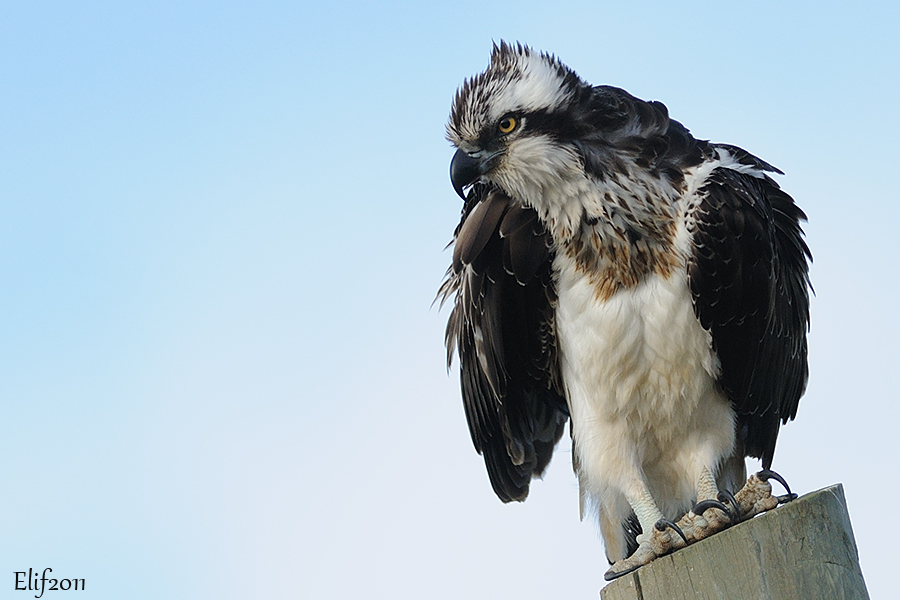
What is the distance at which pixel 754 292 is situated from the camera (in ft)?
14.6

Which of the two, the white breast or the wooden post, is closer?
the wooden post

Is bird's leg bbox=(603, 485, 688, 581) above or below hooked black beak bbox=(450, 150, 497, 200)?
below

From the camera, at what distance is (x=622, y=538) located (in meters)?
4.79

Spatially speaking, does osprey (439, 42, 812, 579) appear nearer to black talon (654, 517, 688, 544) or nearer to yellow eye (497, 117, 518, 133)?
yellow eye (497, 117, 518, 133)

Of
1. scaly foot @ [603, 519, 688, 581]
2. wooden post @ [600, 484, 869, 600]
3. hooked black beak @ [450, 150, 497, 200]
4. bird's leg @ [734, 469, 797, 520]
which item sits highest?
hooked black beak @ [450, 150, 497, 200]

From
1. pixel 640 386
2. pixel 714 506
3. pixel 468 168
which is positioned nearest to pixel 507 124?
pixel 468 168

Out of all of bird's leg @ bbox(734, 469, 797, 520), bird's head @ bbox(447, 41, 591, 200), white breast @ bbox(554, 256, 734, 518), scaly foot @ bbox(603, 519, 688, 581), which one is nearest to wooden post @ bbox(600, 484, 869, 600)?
bird's leg @ bbox(734, 469, 797, 520)

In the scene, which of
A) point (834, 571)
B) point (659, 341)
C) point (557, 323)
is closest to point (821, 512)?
point (834, 571)

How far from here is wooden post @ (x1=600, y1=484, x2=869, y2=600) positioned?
265 cm

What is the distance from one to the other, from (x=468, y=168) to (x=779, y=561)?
7.77ft

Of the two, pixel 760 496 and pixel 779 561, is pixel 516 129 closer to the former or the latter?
pixel 760 496

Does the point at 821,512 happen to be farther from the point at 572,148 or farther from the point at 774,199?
the point at 774,199

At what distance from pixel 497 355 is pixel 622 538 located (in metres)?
1.13

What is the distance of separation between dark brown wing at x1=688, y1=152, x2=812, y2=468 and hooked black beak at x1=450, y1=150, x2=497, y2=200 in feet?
3.22
